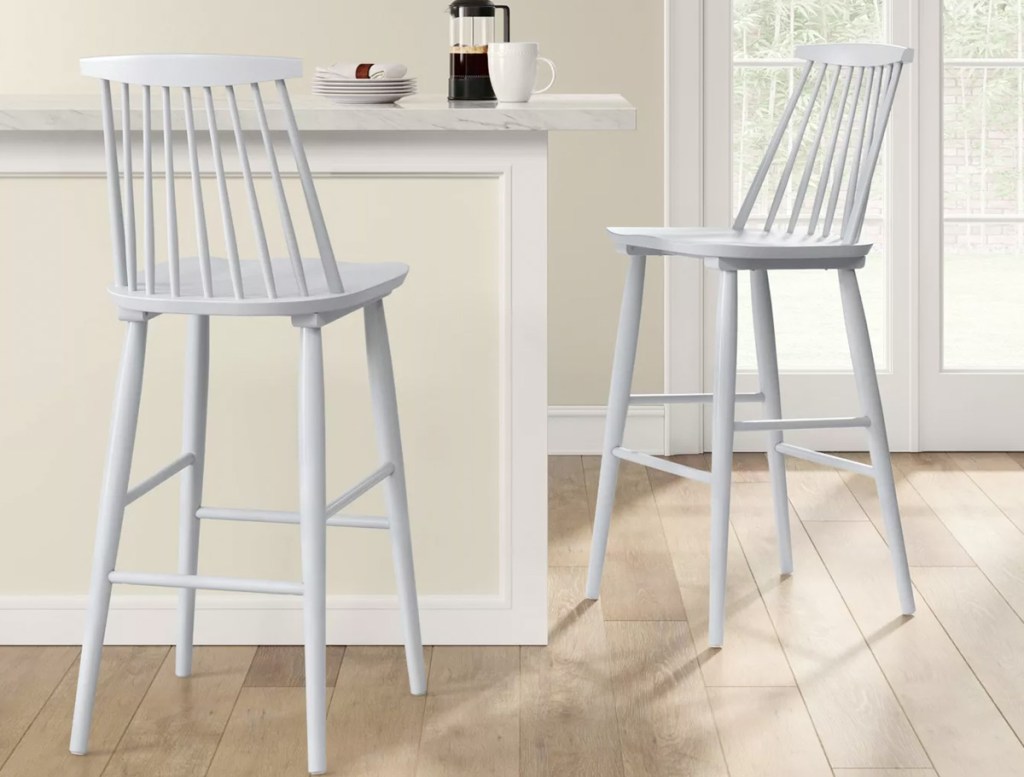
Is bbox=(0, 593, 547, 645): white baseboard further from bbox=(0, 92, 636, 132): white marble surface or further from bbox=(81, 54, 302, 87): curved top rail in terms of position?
bbox=(81, 54, 302, 87): curved top rail

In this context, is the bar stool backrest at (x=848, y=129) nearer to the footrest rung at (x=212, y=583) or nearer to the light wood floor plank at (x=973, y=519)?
the light wood floor plank at (x=973, y=519)

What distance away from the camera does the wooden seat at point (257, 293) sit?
6.45 feet

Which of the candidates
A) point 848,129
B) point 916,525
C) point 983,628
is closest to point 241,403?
point 848,129

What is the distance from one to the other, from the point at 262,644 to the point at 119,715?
0.36m

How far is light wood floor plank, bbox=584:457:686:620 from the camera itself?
2777 millimetres

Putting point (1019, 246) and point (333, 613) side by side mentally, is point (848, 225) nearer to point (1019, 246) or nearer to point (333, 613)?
point (333, 613)

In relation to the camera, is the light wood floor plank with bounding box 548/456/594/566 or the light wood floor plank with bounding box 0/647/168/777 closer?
the light wood floor plank with bounding box 0/647/168/777

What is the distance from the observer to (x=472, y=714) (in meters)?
2.28

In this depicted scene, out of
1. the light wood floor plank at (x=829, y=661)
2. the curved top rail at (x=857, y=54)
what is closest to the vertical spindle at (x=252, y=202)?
the light wood floor plank at (x=829, y=661)

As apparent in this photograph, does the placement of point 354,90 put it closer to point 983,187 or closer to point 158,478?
point 158,478

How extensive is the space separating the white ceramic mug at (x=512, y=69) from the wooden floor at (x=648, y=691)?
1.02 metres

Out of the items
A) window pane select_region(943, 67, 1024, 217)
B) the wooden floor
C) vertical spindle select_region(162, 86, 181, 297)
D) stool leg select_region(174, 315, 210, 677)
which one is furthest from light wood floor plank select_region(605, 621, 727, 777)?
window pane select_region(943, 67, 1024, 217)

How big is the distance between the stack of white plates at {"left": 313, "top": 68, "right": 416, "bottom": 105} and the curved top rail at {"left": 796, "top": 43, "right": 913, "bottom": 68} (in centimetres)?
86

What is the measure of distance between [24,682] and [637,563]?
4.29 feet
